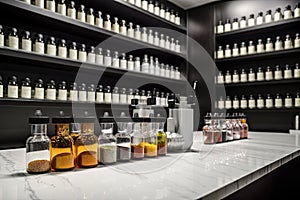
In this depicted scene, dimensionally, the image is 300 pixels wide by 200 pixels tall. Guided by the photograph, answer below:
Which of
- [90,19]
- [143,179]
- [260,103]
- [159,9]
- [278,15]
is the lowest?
[143,179]

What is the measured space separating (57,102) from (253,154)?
4.87 ft

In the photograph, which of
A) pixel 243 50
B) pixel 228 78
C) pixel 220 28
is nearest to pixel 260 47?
pixel 243 50

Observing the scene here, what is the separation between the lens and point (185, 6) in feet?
11.8

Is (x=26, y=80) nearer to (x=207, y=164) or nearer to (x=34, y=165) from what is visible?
(x=34, y=165)

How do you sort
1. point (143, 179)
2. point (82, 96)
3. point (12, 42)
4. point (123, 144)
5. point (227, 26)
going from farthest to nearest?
point (227, 26) → point (82, 96) → point (12, 42) → point (123, 144) → point (143, 179)

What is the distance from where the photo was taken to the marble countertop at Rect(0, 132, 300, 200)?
0.54 metres

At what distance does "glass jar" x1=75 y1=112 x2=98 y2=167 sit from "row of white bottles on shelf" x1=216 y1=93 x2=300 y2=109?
2540 millimetres

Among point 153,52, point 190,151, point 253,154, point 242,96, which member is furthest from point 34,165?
point 242,96

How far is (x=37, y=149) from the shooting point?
72 cm

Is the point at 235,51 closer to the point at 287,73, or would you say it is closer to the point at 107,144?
the point at 287,73

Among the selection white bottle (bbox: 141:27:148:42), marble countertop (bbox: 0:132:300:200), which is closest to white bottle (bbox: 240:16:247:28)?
white bottle (bbox: 141:27:148:42)

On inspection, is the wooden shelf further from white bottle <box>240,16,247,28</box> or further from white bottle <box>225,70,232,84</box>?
white bottle <box>225,70,232,84</box>

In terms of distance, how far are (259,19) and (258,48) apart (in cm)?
34

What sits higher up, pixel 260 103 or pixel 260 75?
pixel 260 75
